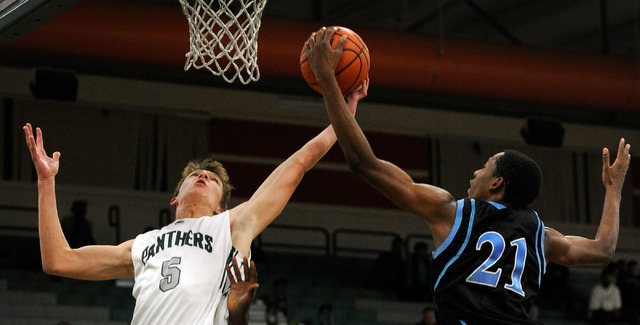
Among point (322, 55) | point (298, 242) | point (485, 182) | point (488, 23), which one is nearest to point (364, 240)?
point (298, 242)

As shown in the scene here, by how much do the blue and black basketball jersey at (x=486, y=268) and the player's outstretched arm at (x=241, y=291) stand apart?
732 millimetres

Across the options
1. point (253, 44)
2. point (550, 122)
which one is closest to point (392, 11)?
point (550, 122)

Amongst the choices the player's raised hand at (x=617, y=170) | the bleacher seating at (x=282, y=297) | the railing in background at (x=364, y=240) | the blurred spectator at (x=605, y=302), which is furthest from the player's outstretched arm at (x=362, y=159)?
the railing in background at (x=364, y=240)

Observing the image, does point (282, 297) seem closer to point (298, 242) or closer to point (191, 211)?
point (298, 242)

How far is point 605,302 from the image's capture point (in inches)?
625

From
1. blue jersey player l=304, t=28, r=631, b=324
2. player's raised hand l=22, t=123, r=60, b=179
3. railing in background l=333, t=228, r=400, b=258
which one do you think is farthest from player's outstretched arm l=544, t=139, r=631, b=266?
railing in background l=333, t=228, r=400, b=258

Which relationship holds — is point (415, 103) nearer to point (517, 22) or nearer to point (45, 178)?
point (517, 22)

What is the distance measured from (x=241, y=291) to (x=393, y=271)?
12015 mm

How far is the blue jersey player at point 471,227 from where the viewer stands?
4016 mm

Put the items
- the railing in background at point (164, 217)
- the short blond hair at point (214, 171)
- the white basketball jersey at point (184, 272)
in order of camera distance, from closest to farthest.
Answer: the white basketball jersey at point (184, 272) → the short blond hair at point (214, 171) → the railing in background at point (164, 217)

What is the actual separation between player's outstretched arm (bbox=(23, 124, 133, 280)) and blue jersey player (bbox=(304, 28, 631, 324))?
1330 millimetres

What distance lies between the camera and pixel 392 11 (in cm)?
1789

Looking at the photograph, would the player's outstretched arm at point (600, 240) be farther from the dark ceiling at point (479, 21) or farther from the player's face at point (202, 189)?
the dark ceiling at point (479, 21)

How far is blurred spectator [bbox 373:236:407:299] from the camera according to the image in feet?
52.6
